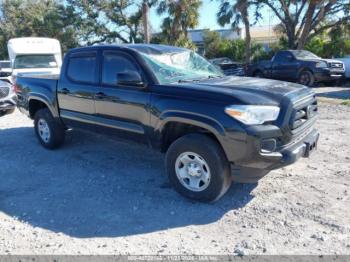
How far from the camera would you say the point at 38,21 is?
35625mm

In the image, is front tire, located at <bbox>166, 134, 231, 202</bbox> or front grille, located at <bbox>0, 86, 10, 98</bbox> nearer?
front tire, located at <bbox>166, 134, 231, 202</bbox>

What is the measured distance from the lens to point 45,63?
629 inches

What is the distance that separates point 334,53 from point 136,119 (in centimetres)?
2488

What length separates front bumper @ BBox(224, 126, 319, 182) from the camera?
404 cm

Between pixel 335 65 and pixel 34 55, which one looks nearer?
pixel 34 55

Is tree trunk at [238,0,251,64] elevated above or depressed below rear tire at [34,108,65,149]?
above

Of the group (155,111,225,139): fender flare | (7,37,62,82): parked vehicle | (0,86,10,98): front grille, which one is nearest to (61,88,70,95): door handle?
(155,111,225,139): fender flare

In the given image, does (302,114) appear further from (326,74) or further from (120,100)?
(326,74)

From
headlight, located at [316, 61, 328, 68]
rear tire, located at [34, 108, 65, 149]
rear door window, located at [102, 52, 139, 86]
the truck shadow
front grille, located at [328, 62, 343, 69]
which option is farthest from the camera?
front grille, located at [328, 62, 343, 69]

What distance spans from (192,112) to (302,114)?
1.33 m

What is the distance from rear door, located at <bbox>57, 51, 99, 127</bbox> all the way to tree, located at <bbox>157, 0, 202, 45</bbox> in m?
19.0

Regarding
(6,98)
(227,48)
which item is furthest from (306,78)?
(227,48)

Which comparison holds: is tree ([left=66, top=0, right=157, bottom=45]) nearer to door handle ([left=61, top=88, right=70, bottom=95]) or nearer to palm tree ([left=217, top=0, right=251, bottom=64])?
palm tree ([left=217, top=0, right=251, bottom=64])

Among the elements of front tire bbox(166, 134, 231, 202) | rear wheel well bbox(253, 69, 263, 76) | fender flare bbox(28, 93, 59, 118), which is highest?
fender flare bbox(28, 93, 59, 118)
